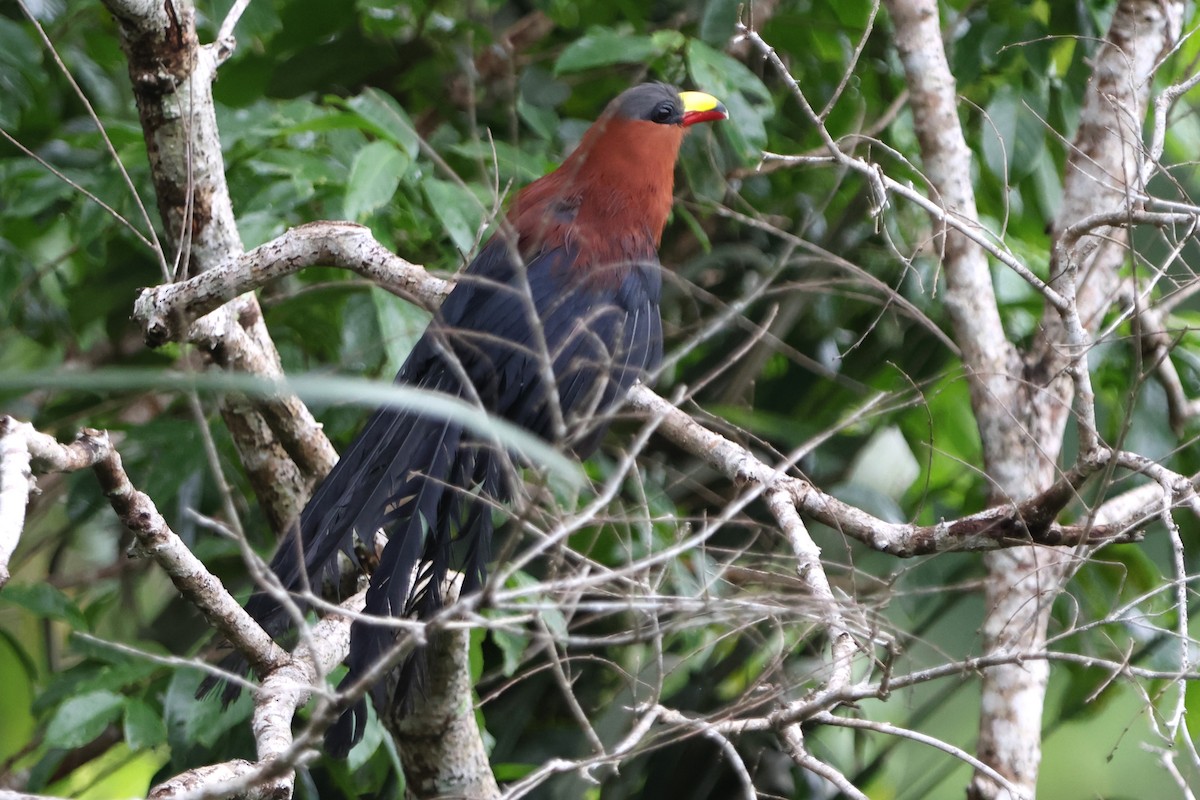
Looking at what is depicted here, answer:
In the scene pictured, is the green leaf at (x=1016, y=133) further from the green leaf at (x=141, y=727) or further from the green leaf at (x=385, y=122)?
the green leaf at (x=141, y=727)

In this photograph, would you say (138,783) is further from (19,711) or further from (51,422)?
(51,422)

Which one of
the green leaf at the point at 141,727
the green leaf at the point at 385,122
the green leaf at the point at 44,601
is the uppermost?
the green leaf at the point at 385,122

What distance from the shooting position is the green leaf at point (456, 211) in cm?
199

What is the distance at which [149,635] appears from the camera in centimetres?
285

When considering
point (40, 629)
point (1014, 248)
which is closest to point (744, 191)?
point (1014, 248)

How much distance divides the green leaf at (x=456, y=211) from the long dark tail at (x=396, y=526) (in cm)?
32

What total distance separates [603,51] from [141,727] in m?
1.48

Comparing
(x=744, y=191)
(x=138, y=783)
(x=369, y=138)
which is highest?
(x=369, y=138)

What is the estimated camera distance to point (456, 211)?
79.7 inches

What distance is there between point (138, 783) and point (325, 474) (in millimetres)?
2206

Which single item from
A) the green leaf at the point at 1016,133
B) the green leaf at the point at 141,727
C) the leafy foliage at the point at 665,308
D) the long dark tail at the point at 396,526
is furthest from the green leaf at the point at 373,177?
the green leaf at the point at 1016,133

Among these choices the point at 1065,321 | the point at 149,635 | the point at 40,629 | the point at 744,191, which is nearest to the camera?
the point at 1065,321

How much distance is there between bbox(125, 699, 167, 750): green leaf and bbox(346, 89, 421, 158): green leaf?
3.38 ft

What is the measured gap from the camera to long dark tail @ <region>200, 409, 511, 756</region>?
163 centimetres
